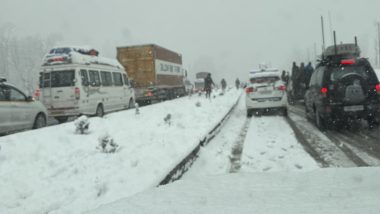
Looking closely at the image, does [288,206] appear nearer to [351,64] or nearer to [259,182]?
[259,182]

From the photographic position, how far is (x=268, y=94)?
16312 millimetres

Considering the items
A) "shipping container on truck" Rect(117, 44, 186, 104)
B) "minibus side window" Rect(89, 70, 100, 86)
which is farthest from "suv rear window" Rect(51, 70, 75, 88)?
"shipping container on truck" Rect(117, 44, 186, 104)

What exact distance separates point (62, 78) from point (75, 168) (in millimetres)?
10402

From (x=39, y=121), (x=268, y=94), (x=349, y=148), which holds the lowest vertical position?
(x=349, y=148)

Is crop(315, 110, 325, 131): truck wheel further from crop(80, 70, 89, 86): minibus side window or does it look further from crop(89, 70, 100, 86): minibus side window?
crop(89, 70, 100, 86): minibus side window

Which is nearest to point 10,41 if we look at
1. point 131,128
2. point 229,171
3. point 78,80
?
point 78,80

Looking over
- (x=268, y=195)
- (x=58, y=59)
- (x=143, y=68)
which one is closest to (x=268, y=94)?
(x=58, y=59)

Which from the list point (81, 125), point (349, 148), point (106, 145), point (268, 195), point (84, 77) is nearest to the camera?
point (268, 195)

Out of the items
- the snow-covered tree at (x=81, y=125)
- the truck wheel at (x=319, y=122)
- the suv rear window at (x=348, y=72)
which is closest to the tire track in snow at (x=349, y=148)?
the truck wheel at (x=319, y=122)

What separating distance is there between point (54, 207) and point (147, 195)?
1.06m

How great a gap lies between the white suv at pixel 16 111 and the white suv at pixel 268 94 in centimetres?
794

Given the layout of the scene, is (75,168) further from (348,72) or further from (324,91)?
(348,72)

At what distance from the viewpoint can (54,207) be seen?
15.4 feet

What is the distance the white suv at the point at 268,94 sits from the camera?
16.2 m
